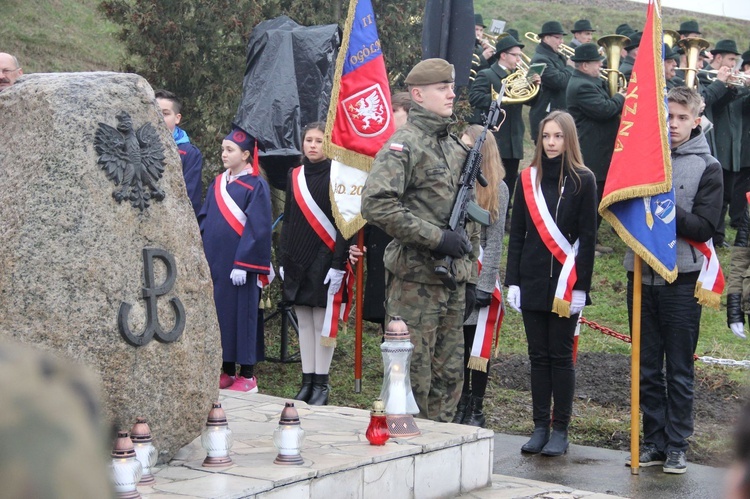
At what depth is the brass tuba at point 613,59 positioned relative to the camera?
12414 millimetres

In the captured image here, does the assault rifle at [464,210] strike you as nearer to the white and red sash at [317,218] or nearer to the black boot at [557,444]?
the black boot at [557,444]

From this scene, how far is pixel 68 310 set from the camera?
458cm

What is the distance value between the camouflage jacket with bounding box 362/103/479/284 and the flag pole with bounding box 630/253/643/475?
1068 millimetres

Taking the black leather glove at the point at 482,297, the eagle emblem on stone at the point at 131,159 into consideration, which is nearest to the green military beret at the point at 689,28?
the black leather glove at the point at 482,297

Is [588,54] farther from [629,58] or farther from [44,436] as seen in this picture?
[44,436]

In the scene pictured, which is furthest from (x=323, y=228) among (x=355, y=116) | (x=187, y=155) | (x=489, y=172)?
(x=489, y=172)

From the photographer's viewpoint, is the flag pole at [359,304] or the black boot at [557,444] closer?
the black boot at [557,444]

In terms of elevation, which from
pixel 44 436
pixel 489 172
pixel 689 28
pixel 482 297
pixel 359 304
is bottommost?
pixel 359 304

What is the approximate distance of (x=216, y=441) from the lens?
4.95m

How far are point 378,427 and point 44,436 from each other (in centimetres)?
436

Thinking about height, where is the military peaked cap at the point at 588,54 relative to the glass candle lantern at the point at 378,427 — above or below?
above

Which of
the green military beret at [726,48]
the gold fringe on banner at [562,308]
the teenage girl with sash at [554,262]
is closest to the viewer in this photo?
the gold fringe on banner at [562,308]

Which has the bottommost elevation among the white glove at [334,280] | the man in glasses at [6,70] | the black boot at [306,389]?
the black boot at [306,389]

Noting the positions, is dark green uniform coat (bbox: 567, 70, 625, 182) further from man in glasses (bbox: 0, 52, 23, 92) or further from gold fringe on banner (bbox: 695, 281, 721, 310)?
man in glasses (bbox: 0, 52, 23, 92)
